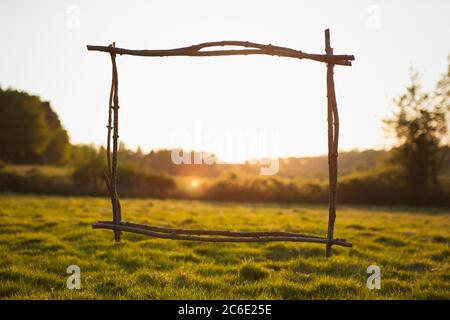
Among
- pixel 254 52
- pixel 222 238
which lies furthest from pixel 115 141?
pixel 254 52

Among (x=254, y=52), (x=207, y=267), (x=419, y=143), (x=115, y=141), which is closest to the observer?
(x=254, y=52)

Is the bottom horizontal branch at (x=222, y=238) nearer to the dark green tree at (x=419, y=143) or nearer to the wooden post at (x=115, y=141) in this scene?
the wooden post at (x=115, y=141)

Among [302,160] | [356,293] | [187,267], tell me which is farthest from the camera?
[302,160]

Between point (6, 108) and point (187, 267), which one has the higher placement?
point (6, 108)

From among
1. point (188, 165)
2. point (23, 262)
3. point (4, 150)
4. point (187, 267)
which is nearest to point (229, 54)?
point (187, 267)

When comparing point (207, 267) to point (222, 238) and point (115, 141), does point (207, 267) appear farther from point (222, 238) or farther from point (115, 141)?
point (115, 141)

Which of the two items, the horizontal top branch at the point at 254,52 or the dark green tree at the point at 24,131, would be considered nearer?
the horizontal top branch at the point at 254,52

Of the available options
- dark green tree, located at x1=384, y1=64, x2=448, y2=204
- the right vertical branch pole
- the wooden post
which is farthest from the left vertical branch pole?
dark green tree, located at x1=384, y1=64, x2=448, y2=204

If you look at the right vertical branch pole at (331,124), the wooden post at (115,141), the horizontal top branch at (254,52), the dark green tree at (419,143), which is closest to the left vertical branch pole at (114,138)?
the wooden post at (115,141)

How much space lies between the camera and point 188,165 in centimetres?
4531

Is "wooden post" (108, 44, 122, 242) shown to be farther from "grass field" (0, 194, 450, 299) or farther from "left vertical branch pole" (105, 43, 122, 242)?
"grass field" (0, 194, 450, 299)

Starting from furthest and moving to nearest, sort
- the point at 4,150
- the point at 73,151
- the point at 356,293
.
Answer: the point at 73,151, the point at 4,150, the point at 356,293
